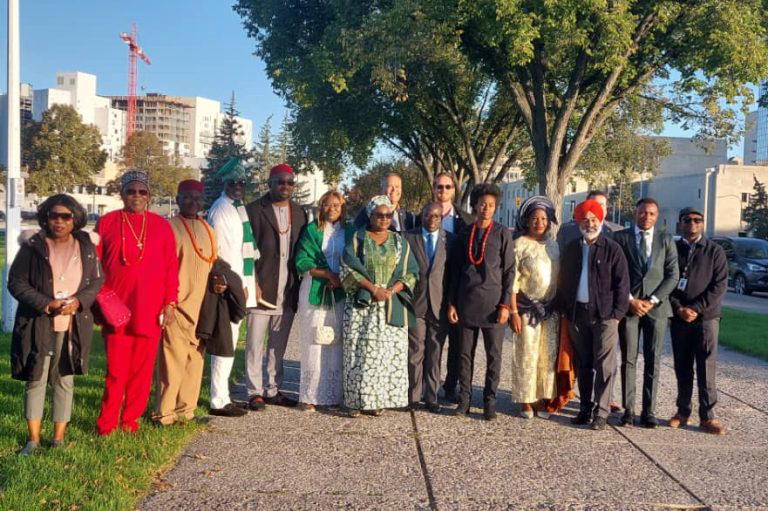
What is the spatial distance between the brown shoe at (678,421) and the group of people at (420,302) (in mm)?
20

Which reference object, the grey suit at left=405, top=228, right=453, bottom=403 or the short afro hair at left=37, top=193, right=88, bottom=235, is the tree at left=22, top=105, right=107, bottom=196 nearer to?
the grey suit at left=405, top=228, right=453, bottom=403

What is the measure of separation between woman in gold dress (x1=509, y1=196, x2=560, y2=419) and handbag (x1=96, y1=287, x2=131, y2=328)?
10.6ft

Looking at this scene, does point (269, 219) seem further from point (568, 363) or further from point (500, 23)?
point (500, 23)

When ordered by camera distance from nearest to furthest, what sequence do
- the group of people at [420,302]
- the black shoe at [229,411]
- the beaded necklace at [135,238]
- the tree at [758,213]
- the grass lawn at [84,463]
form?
1. the grass lawn at [84,463]
2. the beaded necklace at [135,238]
3. the group of people at [420,302]
4. the black shoe at [229,411]
5. the tree at [758,213]

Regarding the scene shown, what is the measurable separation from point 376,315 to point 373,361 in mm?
391

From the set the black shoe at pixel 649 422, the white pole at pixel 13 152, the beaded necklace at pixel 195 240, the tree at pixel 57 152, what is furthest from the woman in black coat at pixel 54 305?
the tree at pixel 57 152

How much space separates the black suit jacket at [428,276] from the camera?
7117 mm

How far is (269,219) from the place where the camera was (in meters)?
7.15

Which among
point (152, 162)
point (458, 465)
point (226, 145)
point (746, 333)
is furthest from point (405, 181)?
point (458, 465)

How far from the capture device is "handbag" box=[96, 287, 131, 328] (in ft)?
18.6

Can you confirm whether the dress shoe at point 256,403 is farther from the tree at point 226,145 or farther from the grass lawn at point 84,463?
the tree at point 226,145

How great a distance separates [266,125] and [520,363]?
54350mm

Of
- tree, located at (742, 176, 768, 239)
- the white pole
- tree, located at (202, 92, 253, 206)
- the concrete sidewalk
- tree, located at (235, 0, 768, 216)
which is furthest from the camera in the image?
tree, located at (202, 92, 253, 206)

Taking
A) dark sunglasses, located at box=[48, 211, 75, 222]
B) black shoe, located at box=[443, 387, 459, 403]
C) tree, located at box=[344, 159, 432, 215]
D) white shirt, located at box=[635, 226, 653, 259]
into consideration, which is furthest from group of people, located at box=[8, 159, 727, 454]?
tree, located at box=[344, 159, 432, 215]
